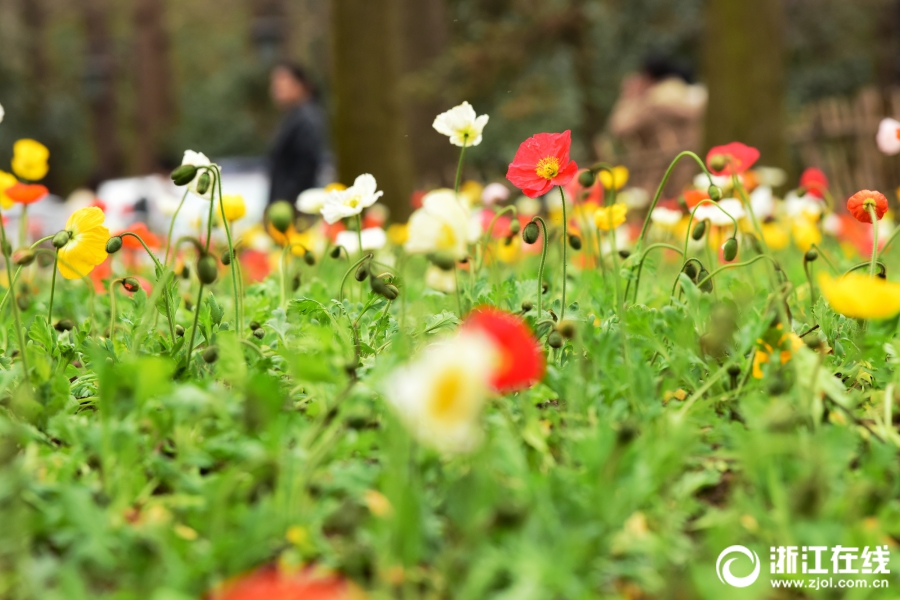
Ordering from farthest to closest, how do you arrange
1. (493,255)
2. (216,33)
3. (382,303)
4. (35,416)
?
(216,33) < (493,255) < (382,303) < (35,416)

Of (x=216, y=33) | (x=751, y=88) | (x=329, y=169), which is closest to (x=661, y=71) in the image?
(x=751, y=88)

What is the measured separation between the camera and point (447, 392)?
979mm

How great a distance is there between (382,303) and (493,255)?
38 centimetres

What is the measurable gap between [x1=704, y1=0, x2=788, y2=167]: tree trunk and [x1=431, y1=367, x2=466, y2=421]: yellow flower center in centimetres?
554

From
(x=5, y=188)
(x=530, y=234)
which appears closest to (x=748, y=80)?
(x=530, y=234)

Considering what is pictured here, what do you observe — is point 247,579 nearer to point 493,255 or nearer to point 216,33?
point 493,255

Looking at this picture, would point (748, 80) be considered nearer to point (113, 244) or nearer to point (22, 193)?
point (22, 193)

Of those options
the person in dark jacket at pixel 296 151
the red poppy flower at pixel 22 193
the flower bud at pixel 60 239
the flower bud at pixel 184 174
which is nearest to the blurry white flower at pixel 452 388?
the flower bud at pixel 184 174

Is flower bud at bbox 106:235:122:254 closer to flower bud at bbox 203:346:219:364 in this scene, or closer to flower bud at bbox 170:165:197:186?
flower bud at bbox 170:165:197:186

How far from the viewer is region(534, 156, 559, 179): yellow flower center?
1.79 metres

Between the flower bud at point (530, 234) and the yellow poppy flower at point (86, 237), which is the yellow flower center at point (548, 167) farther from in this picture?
the yellow poppy flower at point (86, 237)

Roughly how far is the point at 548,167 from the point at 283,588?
3.56 feet

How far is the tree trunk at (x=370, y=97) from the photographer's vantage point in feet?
20.2

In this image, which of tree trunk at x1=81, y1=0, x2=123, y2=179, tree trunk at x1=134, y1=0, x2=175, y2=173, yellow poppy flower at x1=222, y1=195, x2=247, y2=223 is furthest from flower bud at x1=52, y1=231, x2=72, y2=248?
tree trunk at x1=134, y1=0, x2=175, y2=173
